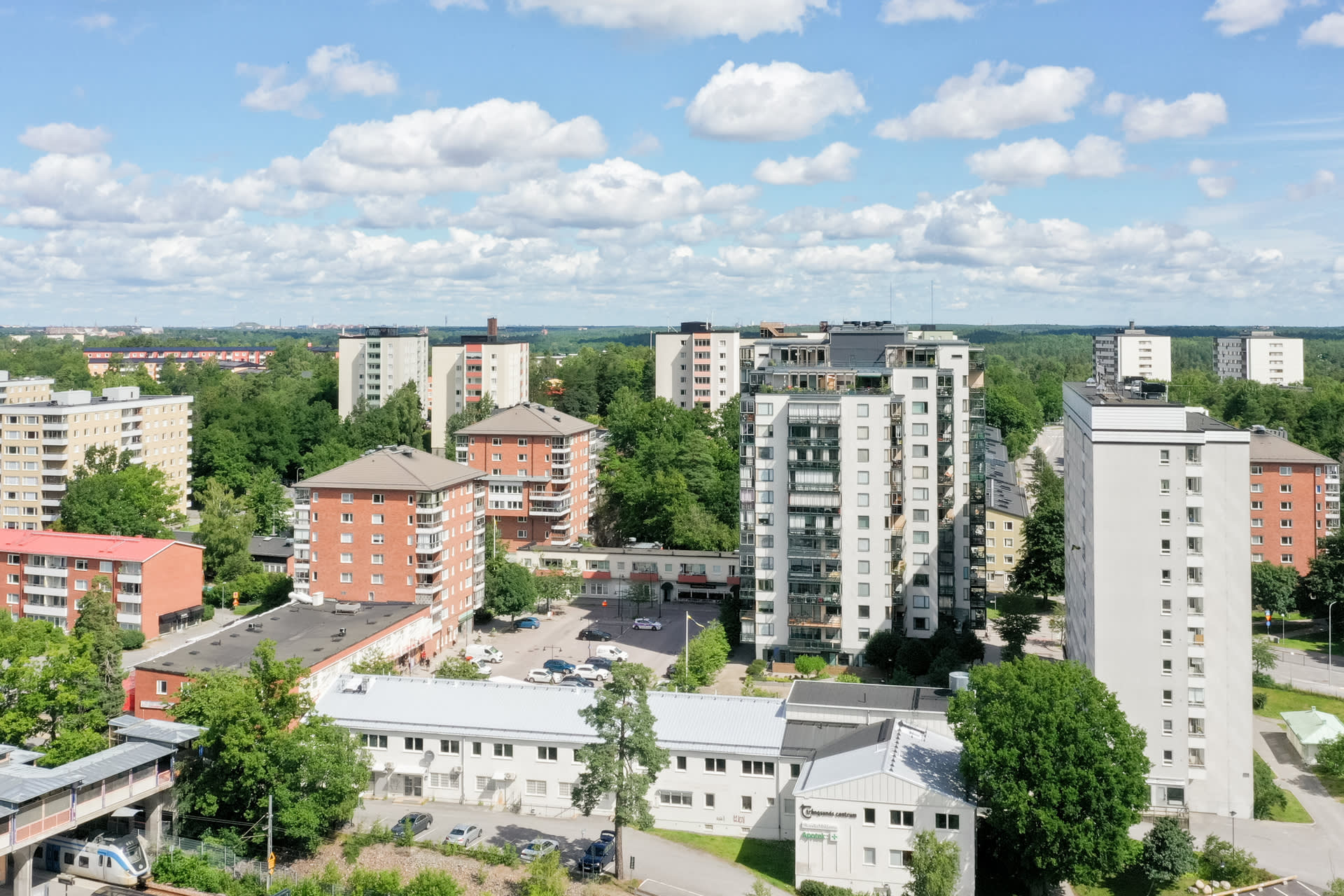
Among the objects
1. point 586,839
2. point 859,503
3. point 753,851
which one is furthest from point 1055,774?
point 859,503

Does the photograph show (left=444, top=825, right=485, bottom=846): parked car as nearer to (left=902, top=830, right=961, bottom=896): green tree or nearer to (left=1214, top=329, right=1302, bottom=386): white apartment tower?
(left=902, top=830, right=961, bottom=896): green tree

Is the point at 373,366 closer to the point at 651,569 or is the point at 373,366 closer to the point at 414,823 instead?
the point at 651,569

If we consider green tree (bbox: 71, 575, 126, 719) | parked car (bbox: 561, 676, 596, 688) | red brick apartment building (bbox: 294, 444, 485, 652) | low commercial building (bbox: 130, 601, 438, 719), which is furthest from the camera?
red brick apartment building (bbox: 294, 444, 485, 652)

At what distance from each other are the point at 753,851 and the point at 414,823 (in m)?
11.3

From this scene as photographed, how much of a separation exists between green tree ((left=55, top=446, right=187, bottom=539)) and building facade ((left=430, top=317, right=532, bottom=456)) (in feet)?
108

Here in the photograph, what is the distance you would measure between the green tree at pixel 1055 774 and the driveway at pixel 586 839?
7172 millimetres

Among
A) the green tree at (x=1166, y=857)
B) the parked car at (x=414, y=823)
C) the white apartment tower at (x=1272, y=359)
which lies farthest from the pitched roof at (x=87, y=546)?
the white apartment tower at (x=1272, y=359)

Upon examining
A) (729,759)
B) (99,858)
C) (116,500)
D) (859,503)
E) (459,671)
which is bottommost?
(99,858)

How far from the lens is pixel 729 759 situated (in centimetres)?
3684

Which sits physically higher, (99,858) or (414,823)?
(99,858)

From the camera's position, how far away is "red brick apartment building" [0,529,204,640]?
5972 centimetres

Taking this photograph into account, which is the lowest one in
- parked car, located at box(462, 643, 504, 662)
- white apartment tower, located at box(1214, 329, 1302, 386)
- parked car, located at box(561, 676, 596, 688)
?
parked car, located at box(561, 676, 596, 688)

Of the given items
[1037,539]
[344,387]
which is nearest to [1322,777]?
[1037,539]

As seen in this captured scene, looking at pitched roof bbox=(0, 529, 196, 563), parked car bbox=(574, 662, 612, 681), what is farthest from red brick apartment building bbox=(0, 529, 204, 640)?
parked car bbox=(574, 662, 612, 681)
